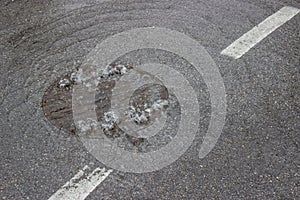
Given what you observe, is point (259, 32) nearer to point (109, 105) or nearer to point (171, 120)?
point (171, 120)

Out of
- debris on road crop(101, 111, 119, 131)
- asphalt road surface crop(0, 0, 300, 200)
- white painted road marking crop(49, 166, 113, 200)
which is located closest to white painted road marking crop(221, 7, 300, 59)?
asphalt road surface crop(0, 0, 300, 200)

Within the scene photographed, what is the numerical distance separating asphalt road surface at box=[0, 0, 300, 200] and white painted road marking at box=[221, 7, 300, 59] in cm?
5

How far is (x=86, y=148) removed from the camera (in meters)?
2.65

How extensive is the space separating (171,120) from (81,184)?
2.43 feet

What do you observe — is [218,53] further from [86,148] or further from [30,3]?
[30,3]

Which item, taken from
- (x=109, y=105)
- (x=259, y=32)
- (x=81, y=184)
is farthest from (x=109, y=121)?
(x=259, y=32)

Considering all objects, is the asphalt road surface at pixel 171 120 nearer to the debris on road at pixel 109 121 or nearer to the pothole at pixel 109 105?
the pothole at pixel 109 105

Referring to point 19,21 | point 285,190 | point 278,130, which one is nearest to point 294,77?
point 278,130

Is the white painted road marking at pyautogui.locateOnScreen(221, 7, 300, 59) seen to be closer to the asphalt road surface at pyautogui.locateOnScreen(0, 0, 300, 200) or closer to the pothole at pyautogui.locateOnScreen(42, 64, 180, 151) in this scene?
the asphalt road surface at pyautogui.locateOnScreen(0, 0, 300, 200)

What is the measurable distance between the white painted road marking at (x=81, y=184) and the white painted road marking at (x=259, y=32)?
1.46 metres

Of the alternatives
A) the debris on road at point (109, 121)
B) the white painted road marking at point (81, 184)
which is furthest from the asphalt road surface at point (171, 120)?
the debris on road at point (109, 121)

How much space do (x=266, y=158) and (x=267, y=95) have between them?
0.57m

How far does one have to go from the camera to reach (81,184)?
2441 millimetres

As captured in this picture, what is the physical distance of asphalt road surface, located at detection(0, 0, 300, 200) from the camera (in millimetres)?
2451
